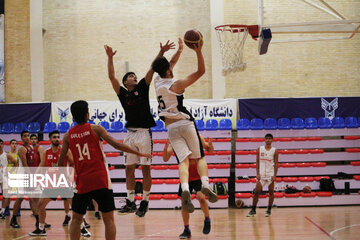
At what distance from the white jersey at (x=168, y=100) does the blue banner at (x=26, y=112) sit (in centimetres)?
1069

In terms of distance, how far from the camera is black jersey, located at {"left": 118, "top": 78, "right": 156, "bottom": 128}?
7.31m

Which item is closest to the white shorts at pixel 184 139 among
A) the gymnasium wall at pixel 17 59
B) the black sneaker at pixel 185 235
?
the black sneaker at pixel 185 235

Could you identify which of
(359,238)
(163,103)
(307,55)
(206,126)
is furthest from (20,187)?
(307,55)

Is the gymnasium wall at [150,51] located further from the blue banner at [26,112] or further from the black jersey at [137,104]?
the black jersey at [137,104]

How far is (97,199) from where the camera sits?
630cm

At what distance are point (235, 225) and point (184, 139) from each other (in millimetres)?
4871

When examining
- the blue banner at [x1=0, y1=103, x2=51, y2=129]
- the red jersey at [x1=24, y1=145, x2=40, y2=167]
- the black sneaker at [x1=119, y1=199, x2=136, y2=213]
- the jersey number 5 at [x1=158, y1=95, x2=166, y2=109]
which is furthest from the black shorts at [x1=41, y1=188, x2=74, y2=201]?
the blue banner at [x1=0, y1=103, x2=51, y2=129]

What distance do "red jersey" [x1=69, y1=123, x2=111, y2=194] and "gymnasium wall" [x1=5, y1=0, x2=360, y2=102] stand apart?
38.7ft

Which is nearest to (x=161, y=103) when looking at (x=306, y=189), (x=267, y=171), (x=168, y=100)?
(x=168, y=100)

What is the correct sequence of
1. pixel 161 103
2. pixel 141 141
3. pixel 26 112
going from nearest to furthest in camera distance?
pixel 161 103 → pixel 141 141 → pixel 26 112

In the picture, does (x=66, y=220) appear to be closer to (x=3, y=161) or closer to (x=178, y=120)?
(x=3, y=161)

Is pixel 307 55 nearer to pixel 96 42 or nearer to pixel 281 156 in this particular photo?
pixel 281 156

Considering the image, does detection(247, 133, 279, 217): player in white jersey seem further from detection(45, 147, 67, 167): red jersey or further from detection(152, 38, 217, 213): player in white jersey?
detection(152, 38, 217, 213): player in white jersey

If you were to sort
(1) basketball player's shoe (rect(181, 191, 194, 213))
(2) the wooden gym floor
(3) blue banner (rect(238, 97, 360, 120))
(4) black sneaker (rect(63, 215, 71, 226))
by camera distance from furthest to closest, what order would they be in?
1. (3) blue banner (rect(238, 97, 360, 120))
2. (4) black sneaker (rect(63, 215, 71, 226))
3. (2) the wooden gym floor
4. (1) basketball player's shoe (rect(181, 191, 194, 213))
